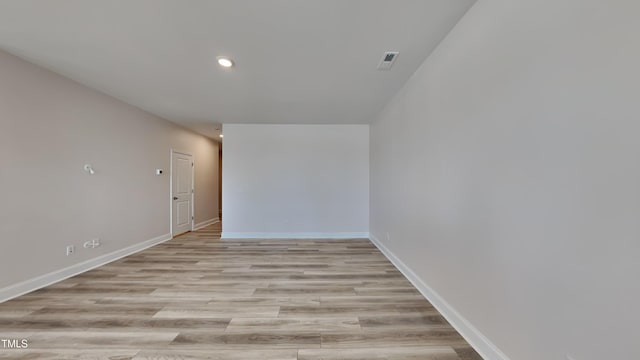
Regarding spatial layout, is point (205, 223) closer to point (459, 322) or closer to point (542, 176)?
point (459, 322)

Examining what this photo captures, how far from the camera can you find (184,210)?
5895 millimetres

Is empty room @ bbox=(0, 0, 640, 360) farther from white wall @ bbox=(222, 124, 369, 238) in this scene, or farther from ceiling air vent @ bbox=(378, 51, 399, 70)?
white wall @ bbox=(222, 124, 369, 238)

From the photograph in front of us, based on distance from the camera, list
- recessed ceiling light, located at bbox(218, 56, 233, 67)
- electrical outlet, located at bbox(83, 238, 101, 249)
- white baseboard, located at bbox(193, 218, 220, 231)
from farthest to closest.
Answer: white baseboard, located at bbox(193, 218, 220, 231) < electrical outlet, located at bbox(83, 238, 101, 249) < recessed ceiling light, located at bbox(218, 56, 233, 67)

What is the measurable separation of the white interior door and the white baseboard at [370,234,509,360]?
4.98 m

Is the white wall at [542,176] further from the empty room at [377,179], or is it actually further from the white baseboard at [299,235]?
the white baseboard at [299,235]

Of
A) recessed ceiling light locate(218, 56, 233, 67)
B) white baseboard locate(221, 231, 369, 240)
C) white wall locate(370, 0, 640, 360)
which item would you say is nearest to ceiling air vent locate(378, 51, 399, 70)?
white wall locate(370, 0, 640, 360)

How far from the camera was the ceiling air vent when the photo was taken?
8.09 ft

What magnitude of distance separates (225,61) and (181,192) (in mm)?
4157

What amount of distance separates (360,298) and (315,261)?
131 centimetres

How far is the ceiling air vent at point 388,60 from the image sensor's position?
2466mm

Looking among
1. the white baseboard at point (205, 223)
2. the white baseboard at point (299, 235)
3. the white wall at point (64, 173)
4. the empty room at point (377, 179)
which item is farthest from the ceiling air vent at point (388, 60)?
the white baseboard at point (205, 223)

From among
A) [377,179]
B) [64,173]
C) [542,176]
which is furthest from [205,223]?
[542,176]

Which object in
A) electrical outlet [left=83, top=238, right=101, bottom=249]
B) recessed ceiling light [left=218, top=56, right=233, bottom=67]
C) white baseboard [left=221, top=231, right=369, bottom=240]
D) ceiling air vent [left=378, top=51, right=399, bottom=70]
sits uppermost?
recessed ceiling light [left=218, top=56, right=233, bottom=67]

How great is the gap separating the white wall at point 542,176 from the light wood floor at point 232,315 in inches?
23.0
